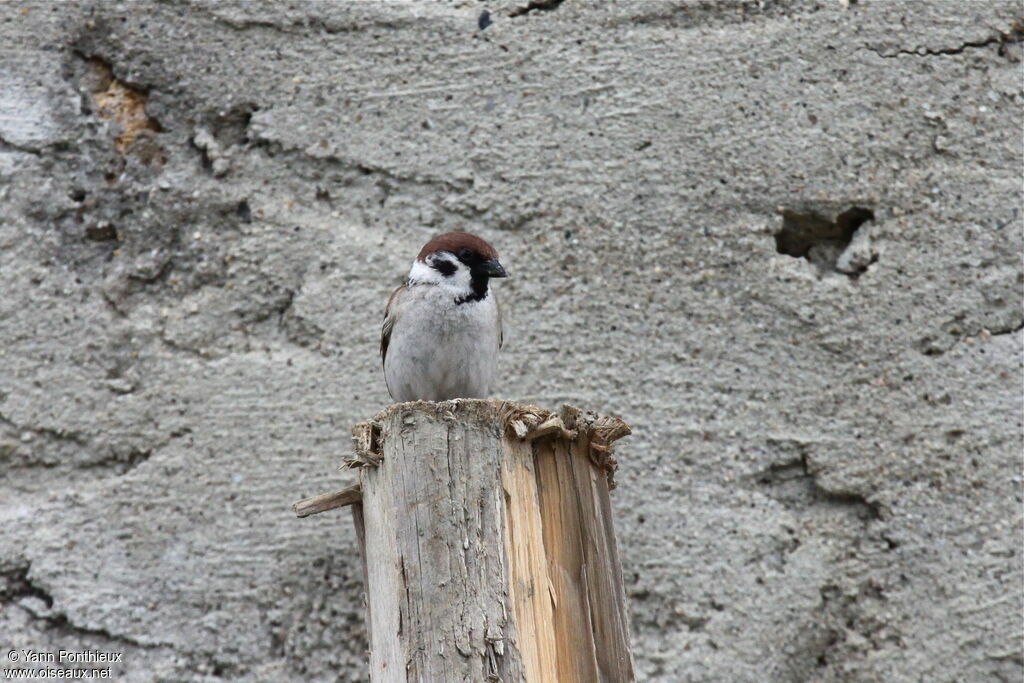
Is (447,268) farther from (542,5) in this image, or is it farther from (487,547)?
(487,547)

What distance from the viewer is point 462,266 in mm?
2645

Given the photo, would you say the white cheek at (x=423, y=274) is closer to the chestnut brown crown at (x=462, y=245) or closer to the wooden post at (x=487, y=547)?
the chestnut brown crown at (x=462, y=245)

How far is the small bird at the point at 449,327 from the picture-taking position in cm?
261

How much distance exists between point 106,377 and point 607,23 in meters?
1.61

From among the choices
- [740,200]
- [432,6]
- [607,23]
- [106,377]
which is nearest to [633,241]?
[740,200]

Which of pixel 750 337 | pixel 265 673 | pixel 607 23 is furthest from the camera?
pixel 607 23

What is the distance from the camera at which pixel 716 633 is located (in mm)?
2705

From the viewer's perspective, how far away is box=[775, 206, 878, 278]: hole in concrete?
2980 mm

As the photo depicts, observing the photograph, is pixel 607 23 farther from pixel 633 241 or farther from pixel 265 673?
pixel 265 673

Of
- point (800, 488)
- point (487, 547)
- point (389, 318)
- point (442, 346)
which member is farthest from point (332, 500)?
point (800, 488)

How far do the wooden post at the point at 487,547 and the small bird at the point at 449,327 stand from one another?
2.20 feet

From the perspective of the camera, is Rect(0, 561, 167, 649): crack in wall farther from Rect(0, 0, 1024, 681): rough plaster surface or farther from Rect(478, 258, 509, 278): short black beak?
Rect(478, 258, 509, 278): short black beak

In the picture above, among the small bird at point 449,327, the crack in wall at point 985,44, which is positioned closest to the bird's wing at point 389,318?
the small bird at point 449,327

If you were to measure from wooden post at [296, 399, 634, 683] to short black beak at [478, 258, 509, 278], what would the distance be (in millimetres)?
685
